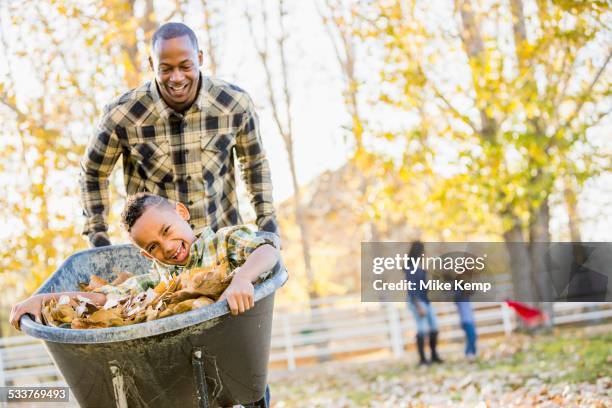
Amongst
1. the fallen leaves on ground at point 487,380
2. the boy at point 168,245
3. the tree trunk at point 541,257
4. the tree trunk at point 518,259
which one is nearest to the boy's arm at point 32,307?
the boy at point 168,245

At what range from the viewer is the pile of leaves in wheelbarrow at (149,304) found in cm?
216

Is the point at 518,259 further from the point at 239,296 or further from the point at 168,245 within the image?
the point at 239,296

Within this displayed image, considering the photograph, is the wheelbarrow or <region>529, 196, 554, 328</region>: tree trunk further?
<region>529, 196, 554, 328</region>: tree trunk

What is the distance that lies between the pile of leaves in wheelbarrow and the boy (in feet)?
0.25

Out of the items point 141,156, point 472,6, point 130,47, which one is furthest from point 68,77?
point 141,156

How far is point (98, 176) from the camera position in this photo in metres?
3.44

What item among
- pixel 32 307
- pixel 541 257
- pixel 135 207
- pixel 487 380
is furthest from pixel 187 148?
pixel 541 257

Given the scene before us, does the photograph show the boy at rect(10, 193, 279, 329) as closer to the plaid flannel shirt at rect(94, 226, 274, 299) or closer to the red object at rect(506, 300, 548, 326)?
the plaid flannel shirt at rect(94, 226, 274, 299)

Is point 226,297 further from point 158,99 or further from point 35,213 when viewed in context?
point 35,213

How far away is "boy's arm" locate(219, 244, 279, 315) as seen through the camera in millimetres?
2078

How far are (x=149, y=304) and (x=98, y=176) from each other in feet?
4.42

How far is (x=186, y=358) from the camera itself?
2176 millimetres

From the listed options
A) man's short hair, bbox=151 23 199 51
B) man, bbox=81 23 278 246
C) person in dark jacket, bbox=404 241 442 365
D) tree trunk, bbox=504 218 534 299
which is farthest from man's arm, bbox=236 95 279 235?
tree trunk, bbox=504 218 534 299

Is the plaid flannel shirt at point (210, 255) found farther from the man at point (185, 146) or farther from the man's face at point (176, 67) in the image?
the man's face at point (176, 67)
